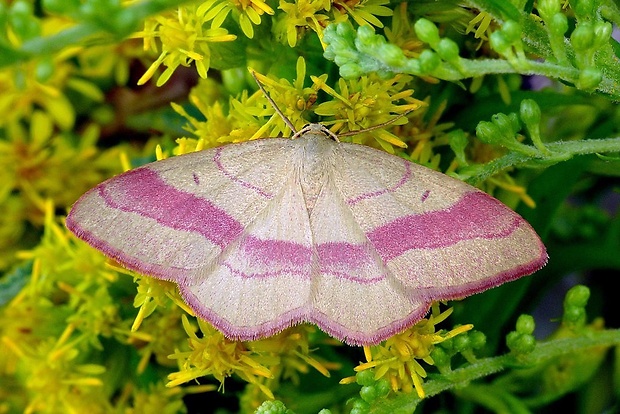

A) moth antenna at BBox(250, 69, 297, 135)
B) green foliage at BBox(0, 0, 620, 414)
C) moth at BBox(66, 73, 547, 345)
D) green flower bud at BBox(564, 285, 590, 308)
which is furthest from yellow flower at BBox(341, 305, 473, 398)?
moth antenna at BBox(250, 69, 297, 135)

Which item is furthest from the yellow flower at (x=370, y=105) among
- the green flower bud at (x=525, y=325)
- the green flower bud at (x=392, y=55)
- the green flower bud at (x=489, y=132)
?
the green flower bud at (x=525, y=325)

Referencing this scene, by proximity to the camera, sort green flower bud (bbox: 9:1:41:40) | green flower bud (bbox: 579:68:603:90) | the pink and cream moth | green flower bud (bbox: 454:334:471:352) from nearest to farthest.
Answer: green flower bud (bbox: 9:1:41:40), green flower bud (bbox: 579:68:603:90), the pink and cream moth, green flower bud (bbox: 454:334:471:352)

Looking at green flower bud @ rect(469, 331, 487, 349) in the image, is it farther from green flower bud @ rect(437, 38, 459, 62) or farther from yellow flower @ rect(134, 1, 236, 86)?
yellow flower @ rect(134, 1, 236, 86)

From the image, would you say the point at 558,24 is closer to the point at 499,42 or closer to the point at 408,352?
the point at 499,42

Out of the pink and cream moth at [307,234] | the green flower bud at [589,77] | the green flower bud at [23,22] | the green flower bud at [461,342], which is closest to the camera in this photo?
the green flower bud at [23,22]

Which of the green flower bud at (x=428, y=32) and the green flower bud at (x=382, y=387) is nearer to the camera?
the green flower bud at (x=428, y=32)

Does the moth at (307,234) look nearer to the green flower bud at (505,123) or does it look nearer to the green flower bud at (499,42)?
the green flower bud at (505,123)

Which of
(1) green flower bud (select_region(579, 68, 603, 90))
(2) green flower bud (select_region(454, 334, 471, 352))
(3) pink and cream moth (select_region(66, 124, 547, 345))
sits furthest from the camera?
(2) green flower bud (select_region(454, 334, 471, 352))

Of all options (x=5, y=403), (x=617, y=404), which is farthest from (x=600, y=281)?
(x=5, y=403)
